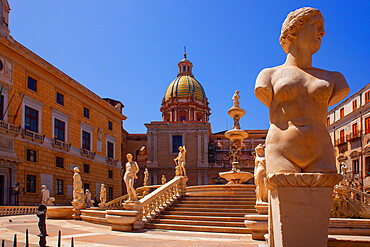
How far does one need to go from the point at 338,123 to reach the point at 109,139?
27.2 metres

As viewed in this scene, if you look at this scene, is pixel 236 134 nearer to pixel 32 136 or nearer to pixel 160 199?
pixel 160 199

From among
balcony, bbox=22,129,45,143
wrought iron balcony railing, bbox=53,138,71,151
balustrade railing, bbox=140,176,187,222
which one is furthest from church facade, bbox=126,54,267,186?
balustrade railing, bbox=140,176,187,222

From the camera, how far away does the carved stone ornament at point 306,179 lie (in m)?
4.11

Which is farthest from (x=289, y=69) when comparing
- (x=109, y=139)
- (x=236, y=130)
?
(x=109, y=139)

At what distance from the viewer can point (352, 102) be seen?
4334 centimetres

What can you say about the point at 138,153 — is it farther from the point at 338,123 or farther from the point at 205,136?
the point at 338,123

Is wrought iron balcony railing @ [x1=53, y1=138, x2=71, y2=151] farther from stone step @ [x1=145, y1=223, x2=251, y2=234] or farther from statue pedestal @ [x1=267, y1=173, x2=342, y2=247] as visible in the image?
statue pedestal @ [x1=267, y1=173, x2=342, y2=247]

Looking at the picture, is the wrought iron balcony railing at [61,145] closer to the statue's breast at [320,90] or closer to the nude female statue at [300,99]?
the nude female statue at [300,99]

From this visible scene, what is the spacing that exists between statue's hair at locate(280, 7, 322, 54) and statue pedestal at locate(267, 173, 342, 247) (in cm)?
174

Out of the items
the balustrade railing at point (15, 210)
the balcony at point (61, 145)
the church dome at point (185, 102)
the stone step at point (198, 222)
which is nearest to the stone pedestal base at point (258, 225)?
the stone step at point (198, 222)

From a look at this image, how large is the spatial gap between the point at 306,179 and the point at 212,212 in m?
9.64

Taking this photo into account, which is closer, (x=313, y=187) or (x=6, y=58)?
(x=313, y=187)

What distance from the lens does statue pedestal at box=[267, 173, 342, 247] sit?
162 inches

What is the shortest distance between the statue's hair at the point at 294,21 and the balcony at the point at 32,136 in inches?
1011
